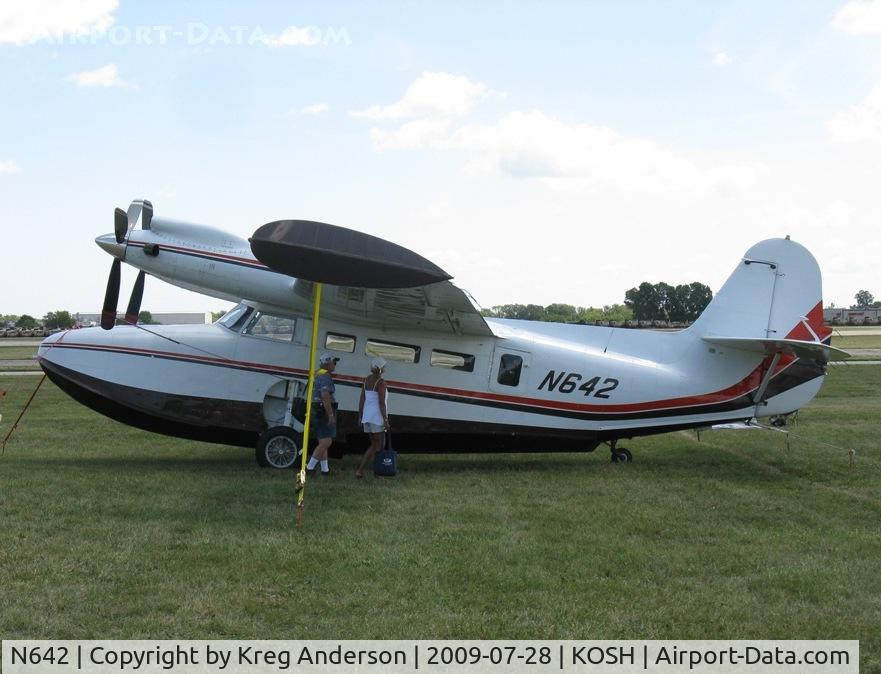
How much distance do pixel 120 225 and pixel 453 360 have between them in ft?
16.5

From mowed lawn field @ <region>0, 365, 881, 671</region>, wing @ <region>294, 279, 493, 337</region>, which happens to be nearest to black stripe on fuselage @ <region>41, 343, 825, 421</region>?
mowed lawn field @ <region>0, 365, 881, 671</region>

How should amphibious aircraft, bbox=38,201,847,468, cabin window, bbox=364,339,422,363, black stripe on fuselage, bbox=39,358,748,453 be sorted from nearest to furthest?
1. amphibious aircraft, bbox=38,201,847,468
2. black stripe on fuselage, bbox=39,358,748,453
3. cabin window, bbox=364,339,422,363

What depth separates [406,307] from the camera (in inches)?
448

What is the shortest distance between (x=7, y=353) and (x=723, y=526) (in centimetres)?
5015

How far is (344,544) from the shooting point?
7.43m

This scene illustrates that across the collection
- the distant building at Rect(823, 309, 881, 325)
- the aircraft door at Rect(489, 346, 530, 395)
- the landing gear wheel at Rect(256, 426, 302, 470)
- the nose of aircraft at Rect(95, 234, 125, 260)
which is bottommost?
the landing gear wheel at Rect(256, 426, 302, 470)

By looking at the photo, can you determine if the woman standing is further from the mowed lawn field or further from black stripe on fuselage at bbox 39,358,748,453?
black stripe on fuselage at bbox 39,358,748,453

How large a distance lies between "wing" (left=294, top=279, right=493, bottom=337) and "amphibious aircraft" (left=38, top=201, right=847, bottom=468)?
3 centimetres

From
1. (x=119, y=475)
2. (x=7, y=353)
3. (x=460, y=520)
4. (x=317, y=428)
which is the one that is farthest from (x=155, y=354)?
(x=7, y=353)

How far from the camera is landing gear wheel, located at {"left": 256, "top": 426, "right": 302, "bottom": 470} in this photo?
37.9 feet

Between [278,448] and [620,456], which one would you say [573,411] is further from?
[278,448]

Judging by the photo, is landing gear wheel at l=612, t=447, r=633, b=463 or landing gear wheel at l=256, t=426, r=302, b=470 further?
landing gear wheel at l=612, t=447, r=633, b=463

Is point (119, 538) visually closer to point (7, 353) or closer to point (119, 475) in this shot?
point (119, 475)

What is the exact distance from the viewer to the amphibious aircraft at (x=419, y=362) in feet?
37.0
